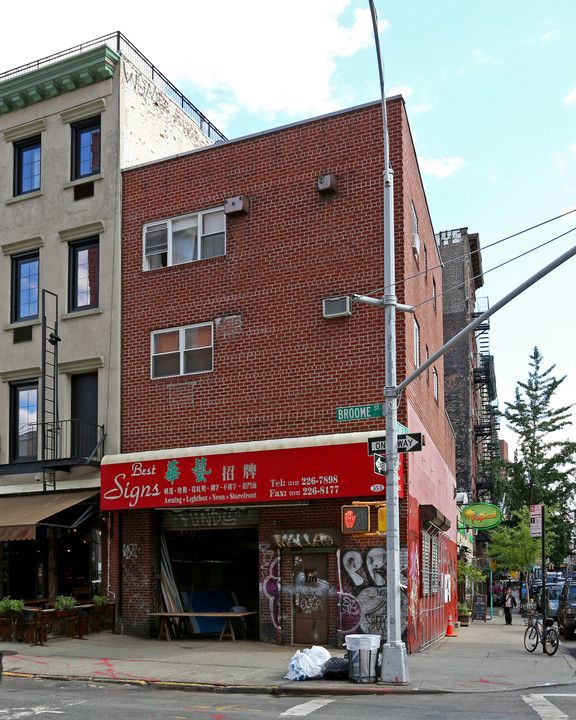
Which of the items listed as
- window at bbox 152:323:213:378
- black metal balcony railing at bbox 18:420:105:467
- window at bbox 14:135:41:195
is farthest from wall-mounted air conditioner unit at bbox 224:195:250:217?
window at bbox 14:135:41:195

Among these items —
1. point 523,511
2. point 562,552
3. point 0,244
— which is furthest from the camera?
point 562,552

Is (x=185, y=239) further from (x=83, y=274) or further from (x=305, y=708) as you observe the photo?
(x=305, y=708)

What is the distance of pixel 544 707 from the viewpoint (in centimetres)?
1144

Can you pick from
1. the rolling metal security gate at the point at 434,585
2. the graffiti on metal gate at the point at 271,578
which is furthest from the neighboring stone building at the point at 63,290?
the rolling metal security gate at the point at 434,585

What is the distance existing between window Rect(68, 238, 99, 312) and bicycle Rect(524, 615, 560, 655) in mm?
13663

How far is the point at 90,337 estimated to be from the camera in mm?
21844

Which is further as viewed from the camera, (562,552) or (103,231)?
(562,552)

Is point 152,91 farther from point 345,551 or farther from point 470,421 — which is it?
point 470,421

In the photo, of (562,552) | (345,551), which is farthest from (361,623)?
(562,552)

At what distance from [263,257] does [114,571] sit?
8464 millimetres

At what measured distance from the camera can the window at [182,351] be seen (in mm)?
20484

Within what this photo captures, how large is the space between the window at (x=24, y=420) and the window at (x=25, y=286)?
2.01m

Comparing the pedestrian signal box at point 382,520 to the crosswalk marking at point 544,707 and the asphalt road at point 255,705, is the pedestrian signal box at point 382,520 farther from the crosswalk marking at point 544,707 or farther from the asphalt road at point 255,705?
the crosswalk marking at point 544,707

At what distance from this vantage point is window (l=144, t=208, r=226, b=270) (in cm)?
2084
